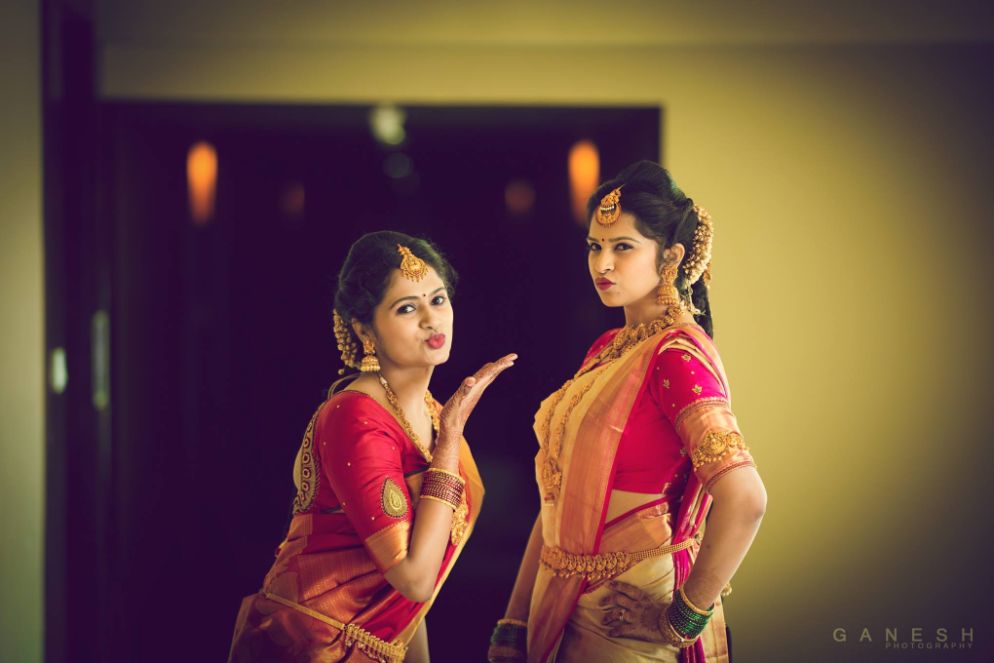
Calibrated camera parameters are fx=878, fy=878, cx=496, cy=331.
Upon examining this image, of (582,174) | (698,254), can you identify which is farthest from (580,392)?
(582,174)

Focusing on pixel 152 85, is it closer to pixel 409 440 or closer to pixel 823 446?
pixel 409 440

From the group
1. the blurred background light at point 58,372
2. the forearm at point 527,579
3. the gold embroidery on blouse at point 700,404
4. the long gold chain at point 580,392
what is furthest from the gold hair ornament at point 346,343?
the blurred background light at point 58,372

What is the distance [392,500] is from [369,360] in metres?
0.30

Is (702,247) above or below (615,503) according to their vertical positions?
above

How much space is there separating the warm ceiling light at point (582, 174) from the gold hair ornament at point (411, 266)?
72cm

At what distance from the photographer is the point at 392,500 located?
1.74 m

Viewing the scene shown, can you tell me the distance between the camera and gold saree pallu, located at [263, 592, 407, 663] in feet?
6.00

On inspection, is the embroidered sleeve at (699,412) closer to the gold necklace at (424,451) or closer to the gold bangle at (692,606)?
the gold bangle at (692,606)

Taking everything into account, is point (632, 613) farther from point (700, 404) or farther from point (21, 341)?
point (21, 341)

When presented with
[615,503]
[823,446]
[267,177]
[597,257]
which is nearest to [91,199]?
[267,177]

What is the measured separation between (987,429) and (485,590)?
1561 mm

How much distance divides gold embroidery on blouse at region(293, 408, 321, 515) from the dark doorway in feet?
1.04

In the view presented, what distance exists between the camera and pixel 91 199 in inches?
100

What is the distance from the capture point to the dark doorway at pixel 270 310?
2.32 metres
